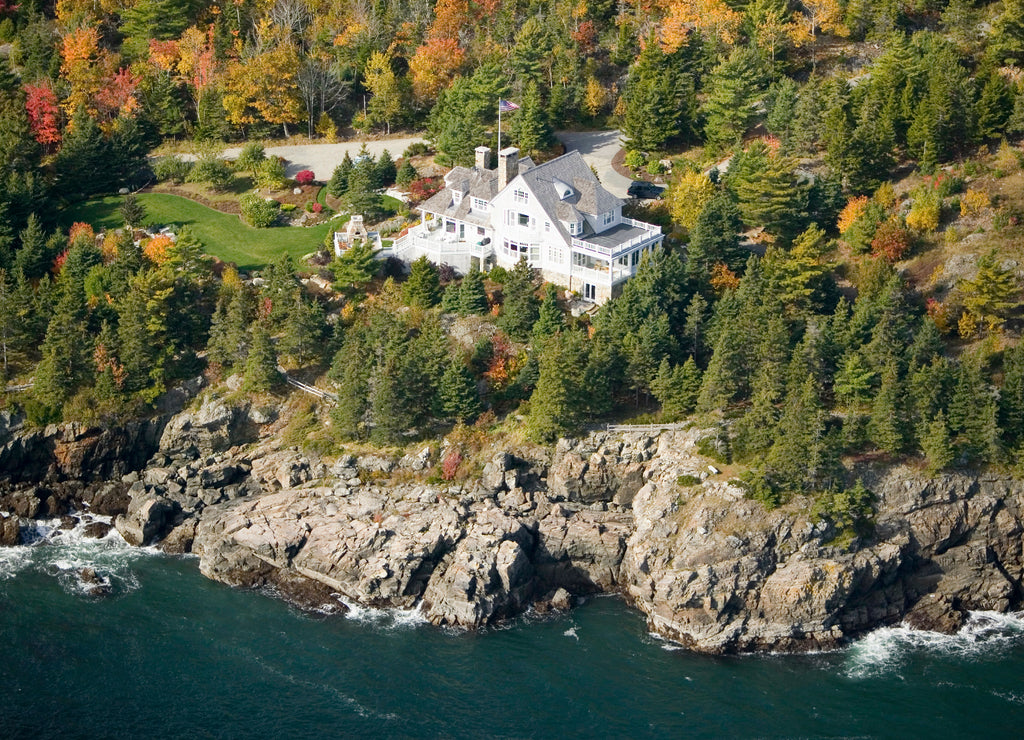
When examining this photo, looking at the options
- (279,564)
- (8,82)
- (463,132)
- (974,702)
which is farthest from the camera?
(8,82)

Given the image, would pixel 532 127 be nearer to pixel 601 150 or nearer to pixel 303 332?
pixel 601 150

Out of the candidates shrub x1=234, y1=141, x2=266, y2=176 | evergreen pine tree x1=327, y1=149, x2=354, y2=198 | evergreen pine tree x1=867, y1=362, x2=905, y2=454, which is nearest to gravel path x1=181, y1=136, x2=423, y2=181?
shrub x1=234, y1=141, x2=266, y2=176

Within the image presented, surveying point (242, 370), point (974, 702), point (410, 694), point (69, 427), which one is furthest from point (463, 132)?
point (974, 702)

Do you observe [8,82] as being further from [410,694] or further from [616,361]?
[410,694]

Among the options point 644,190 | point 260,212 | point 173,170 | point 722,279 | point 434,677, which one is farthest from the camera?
point 173,170

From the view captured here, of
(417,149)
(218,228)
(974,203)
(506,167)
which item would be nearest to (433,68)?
(417,149)

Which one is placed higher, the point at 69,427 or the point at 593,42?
the point at 593,42

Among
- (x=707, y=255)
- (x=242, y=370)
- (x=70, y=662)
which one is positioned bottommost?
(x=70, y=662)
